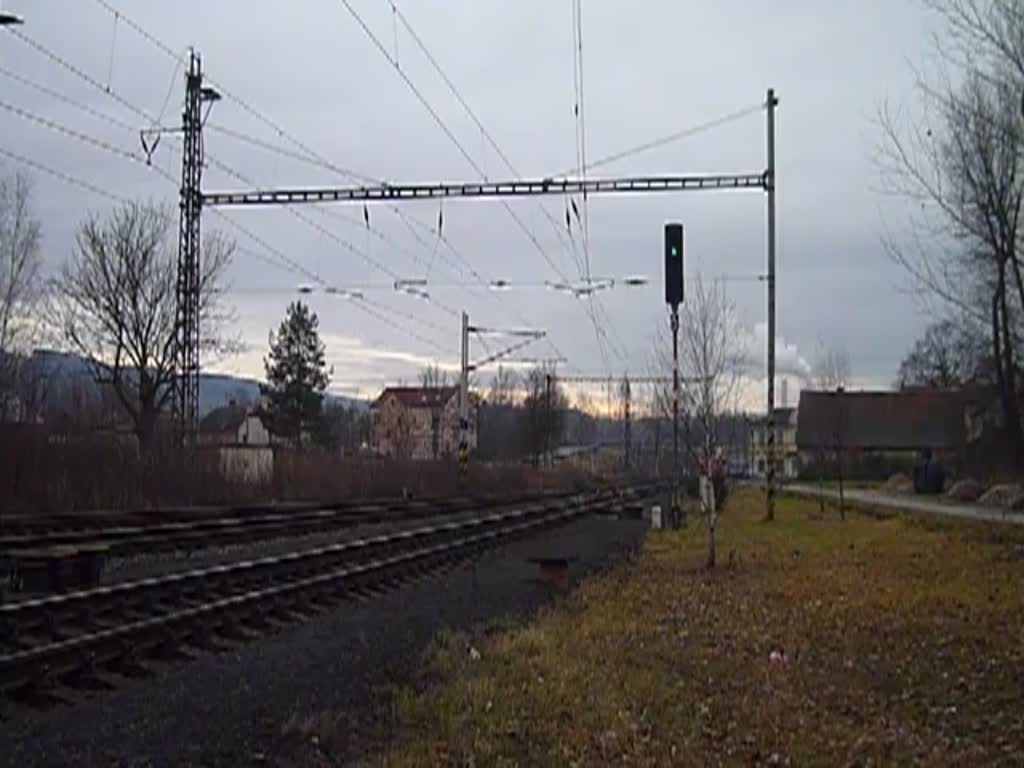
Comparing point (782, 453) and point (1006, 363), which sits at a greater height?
point (1006, 363)

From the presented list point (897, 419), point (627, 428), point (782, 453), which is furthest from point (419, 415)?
point (897, 419)

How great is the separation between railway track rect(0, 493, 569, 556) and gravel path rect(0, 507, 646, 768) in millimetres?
6309

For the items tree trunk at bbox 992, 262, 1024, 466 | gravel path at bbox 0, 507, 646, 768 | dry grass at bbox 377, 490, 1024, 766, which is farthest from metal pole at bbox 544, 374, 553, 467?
gravel path at bbox 0, 507, 646, 768

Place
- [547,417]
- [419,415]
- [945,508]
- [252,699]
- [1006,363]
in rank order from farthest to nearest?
[419,415]
[547,417]
[945,508]
[1006,363]
[252,699]

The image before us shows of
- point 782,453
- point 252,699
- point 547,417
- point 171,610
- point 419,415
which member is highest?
point 419,415

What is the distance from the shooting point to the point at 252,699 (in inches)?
476

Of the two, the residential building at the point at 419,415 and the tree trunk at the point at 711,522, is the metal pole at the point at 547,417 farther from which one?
the tree trunk at the point at 711,522

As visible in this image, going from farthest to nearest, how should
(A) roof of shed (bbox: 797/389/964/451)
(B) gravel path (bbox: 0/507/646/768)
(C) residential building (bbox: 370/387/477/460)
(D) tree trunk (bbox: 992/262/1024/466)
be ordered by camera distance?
(C) residential building (bbox: 370/387/477/460) < (A) roof of shed (bbox: 797/389/964/451) < (D) tree trunk (bbox: 992/262/1024/466) < (B) gravel path (bbox: 0/507/646/768)

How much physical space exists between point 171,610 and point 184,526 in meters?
13.9

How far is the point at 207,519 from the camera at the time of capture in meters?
33.9

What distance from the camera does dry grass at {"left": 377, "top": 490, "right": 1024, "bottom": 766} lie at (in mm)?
10320

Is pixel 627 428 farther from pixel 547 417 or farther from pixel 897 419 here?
pixel 897 419

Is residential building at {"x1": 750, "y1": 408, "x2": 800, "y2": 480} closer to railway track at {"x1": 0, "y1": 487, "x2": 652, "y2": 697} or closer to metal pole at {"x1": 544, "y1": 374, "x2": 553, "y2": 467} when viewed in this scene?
metal pole at {"x1": 544, "y1": 374, "x2": 553, "y2": 467}

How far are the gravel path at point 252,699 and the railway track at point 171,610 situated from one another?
39 cm
